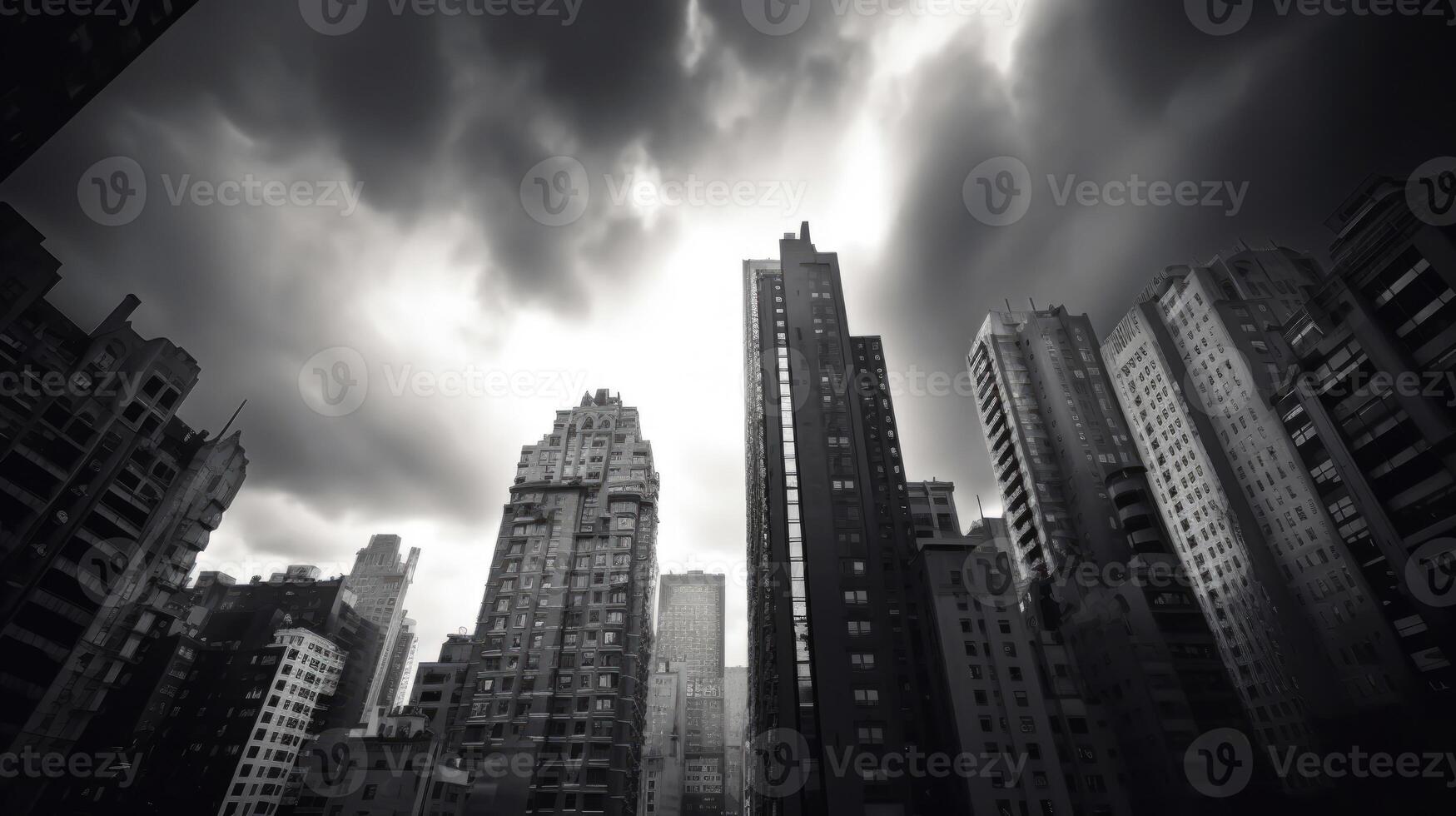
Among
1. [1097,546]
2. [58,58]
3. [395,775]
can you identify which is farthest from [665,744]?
[58,58]

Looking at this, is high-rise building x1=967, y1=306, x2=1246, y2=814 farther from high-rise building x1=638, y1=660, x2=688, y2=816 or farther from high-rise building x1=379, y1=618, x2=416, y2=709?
high-rise building x1=379, y1=618, x2=416, y2=709

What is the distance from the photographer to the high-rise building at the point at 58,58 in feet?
96.5

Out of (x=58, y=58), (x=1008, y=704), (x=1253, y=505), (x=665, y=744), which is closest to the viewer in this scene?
(x=58, y=58)

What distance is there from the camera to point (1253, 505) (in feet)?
244

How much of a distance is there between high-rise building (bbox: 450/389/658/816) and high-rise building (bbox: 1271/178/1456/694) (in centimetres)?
6627

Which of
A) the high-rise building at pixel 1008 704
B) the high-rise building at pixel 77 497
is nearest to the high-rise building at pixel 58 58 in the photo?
the high-rise building at pixel 77 497

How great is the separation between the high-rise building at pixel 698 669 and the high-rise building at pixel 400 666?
229 feet

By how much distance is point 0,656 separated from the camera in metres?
42.5

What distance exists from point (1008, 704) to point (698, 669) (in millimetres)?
135176

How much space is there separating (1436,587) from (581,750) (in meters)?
69.4

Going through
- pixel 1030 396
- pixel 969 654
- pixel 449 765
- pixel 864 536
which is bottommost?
pixel 449 765

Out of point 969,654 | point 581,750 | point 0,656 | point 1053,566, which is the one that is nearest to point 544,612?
point 581,750

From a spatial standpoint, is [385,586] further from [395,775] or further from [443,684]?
[395,775]

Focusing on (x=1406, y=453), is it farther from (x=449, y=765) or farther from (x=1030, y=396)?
(x=449, y=765)
